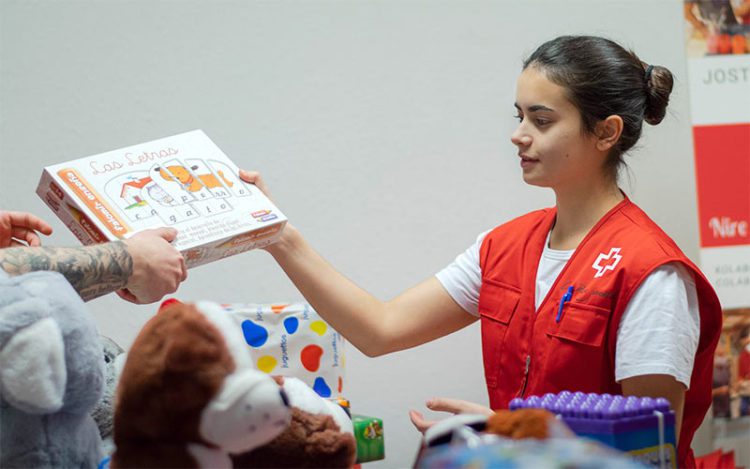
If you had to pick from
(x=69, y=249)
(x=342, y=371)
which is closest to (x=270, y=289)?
(x=342, y=371)

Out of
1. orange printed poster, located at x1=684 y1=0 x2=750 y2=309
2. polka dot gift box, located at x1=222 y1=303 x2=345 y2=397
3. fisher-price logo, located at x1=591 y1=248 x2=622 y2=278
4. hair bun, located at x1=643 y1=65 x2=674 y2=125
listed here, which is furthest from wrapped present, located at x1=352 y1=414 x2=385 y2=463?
orange printed poster, located at x1=684 y1=0 x2=750 y2=309

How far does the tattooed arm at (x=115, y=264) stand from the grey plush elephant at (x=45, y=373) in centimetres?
12

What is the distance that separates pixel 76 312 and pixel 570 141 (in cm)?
98

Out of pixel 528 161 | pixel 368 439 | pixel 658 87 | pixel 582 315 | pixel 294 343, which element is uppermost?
pixel 658 87

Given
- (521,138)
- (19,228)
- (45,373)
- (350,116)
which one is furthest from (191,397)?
(350,116)

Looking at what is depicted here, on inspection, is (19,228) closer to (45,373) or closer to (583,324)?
(45,373)

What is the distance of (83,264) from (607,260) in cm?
88

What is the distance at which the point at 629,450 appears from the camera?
86 centimetres

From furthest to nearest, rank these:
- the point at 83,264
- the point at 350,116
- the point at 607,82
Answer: the point at 350,116
the point at 607,82
the point at 83,264

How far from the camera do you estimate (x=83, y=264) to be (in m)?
1.05

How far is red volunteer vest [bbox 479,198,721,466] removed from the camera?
1.40 meters

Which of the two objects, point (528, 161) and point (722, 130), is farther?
point (722, 130)

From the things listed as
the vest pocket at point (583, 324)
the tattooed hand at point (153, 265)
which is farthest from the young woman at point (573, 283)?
the tattooed hand at point (153, 265)

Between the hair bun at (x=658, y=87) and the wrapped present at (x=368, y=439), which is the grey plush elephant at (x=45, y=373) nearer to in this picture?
the wrapped present at (x=368, y=439)
